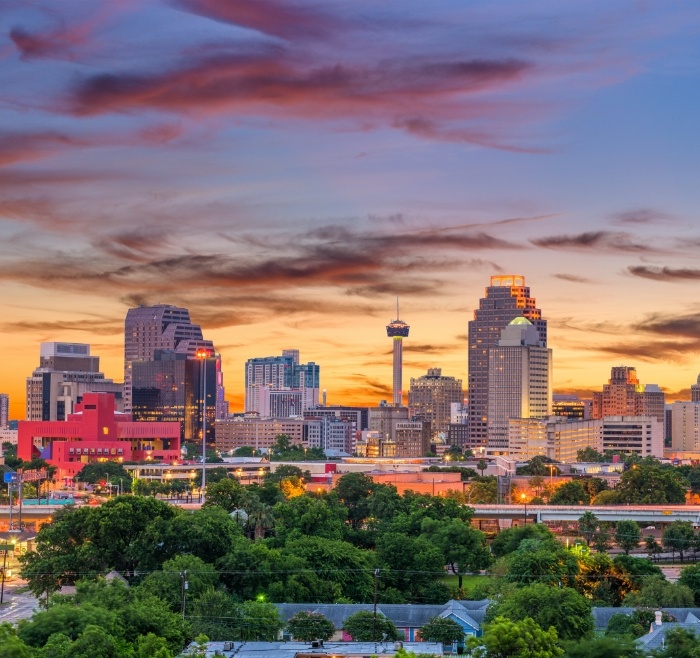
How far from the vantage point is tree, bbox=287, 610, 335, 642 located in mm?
65938

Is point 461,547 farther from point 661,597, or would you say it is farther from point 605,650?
point 605,650

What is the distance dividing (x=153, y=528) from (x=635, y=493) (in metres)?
74.2

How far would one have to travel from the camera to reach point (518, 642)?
51125mm

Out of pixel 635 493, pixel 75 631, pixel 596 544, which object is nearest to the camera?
pixel 75 631

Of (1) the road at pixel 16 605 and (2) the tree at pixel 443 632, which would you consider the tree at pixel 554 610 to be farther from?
(1) the road at pixel 16 605

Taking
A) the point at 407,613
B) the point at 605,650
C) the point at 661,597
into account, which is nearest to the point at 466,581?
the point at 661,597

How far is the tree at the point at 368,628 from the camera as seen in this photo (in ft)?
214

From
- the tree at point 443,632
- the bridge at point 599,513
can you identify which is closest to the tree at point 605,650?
the tree at point 443,632

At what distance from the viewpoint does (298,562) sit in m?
77.7

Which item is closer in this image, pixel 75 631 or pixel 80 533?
pixel 75 631

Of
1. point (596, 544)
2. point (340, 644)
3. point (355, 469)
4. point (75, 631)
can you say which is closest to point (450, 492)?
point (596, 544)

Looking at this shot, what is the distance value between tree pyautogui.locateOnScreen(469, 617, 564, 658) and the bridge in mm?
73290

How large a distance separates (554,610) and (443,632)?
6.95m

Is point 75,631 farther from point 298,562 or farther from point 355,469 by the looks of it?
point 355,469
